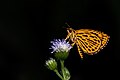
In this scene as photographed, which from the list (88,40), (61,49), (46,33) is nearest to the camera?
(88,40)

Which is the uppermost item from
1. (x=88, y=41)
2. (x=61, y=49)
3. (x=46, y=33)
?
(x=46, y=33)

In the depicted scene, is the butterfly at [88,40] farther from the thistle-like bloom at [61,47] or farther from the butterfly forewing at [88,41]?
the thistle-like bloom at [61,47]

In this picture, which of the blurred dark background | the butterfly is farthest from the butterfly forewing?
the blurred dark background

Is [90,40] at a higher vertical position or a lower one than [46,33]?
lower

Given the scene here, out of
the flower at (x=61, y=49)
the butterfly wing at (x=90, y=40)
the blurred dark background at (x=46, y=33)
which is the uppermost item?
the blurred dark background at (x=46, y=33)

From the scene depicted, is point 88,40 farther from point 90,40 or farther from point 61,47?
point 61,47

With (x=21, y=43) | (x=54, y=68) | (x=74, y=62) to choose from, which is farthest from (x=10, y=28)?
(x=54, y=68)

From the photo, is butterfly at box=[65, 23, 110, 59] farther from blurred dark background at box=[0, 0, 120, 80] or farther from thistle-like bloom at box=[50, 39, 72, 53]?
blurred dark background at box=[0, 0, 120, 80]

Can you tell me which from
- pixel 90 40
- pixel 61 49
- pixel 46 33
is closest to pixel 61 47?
pixel 61 49

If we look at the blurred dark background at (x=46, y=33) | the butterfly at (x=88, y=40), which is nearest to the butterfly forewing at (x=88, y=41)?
the butterfly at (x=88, y=40)
